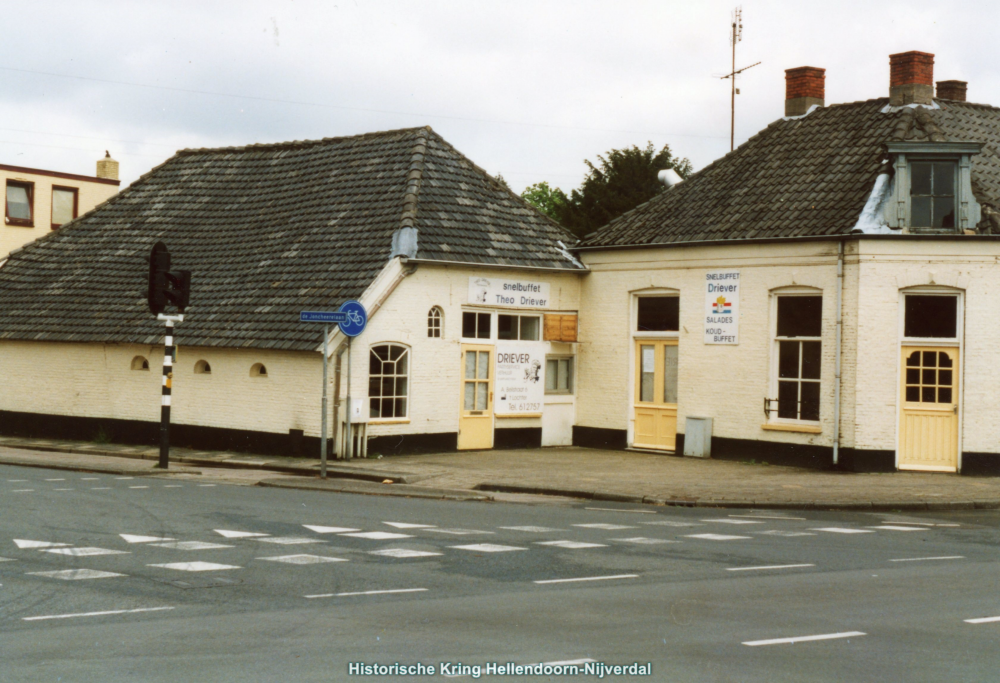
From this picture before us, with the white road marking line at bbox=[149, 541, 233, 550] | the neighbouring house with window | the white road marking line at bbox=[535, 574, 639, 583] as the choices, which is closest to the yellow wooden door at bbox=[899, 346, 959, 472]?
the white road marking line at bbox=[535, 574, 639, 583]

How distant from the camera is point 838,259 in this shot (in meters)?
21.2

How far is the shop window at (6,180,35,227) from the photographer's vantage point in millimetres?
41531

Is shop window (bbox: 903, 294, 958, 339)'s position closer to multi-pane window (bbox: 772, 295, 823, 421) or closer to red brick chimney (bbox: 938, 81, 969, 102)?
multi-pane window (bbox: 772, 295, 823, 421)

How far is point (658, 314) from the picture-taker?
24609 mm

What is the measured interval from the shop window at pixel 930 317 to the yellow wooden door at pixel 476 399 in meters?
8.27

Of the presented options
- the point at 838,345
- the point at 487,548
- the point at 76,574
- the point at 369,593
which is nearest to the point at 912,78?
the point at 838,345

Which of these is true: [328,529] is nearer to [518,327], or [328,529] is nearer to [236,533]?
[236,533]

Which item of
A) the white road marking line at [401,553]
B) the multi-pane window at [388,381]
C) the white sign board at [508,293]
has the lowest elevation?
the white road marking line at [401,553]

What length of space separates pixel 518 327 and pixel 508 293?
2.74 ft

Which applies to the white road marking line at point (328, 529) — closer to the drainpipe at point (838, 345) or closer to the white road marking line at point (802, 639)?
the white road marking line at point (802, 639)

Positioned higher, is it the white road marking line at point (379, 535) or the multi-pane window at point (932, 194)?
the multi-pane window at point (932, 194)

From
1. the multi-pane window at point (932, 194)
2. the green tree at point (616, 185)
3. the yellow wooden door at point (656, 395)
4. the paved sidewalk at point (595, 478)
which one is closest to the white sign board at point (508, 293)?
the yellow wooden door at point (656, 395)

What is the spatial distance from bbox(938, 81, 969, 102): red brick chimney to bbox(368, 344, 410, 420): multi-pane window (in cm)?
1406

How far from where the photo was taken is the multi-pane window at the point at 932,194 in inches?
818
